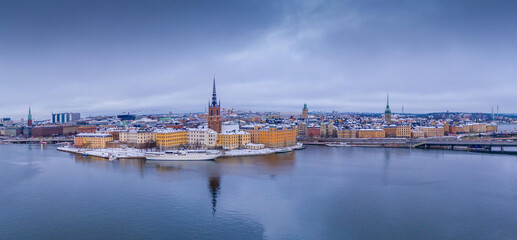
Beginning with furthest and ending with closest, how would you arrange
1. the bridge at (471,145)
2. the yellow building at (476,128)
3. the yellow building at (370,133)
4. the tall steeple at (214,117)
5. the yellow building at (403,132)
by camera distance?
the yellow building at (476,128)
the yellow building at (403,132)
the yellow building at (370,133)
the tall steeple at (214,117)
the bridge at (471,145)

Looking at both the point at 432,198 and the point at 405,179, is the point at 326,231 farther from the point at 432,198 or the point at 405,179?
the point at 405,179

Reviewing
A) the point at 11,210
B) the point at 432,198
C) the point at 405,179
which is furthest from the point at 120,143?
the point at 432,198

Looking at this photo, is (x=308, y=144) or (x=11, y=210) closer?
(x=11, y=210)

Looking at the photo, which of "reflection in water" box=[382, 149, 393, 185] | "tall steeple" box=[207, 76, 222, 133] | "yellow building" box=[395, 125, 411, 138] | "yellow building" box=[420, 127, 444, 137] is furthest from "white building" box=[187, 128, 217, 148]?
"yellow building" box=[420, 127, 444, 137]

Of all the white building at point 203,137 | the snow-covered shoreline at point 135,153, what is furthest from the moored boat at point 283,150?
the white building at point 203,137

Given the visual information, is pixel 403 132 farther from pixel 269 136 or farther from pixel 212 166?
pixel 212 166

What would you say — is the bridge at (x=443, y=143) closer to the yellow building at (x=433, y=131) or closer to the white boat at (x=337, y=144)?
the white boat at (x=337, y=144)

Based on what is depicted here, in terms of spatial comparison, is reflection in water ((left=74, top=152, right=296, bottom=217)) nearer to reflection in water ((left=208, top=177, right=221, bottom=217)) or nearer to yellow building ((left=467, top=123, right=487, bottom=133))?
reflection in water ((left=208, top=177, right=221, bottom=217))
